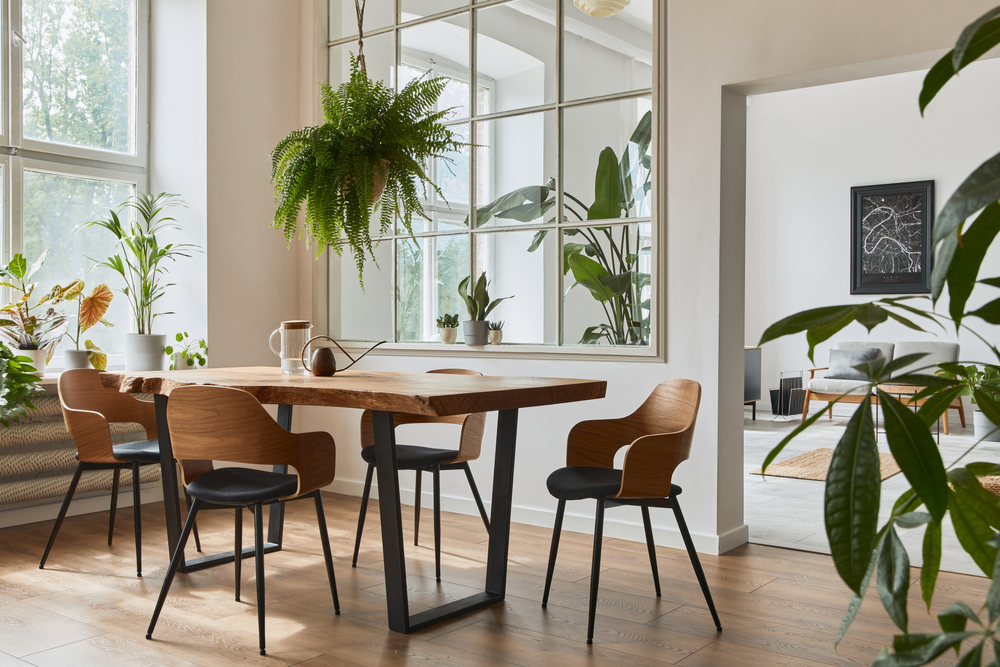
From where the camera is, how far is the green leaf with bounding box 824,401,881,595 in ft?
2.30

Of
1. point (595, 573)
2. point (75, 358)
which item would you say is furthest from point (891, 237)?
point (75, 358)

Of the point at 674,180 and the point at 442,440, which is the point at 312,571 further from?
the point at 674,180

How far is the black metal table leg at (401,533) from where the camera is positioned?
2.56 m

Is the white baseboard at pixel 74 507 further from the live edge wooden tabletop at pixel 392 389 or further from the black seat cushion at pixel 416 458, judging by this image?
the black seat cushion at pixel 416 458

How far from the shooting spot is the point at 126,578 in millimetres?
3221

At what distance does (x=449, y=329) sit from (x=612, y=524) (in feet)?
4.46

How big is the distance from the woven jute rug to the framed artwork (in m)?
2.94

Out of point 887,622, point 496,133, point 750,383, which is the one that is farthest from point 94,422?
point 750,383

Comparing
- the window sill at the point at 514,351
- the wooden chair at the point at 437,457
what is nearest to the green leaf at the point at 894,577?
the wooden chair at the point at 437,457

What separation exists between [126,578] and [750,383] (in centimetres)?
694

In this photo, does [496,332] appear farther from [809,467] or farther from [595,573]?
[809,467]

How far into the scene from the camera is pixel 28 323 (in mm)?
4121

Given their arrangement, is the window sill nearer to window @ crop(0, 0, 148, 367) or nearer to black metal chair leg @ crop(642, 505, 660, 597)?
black metal chair leg @ crop(642, 505, 660, 597)

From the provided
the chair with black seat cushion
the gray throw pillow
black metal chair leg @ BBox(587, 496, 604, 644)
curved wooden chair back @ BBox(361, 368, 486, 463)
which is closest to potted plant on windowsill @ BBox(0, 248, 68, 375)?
curved wooden chair back @ BBox(361, 368, 486, 463)
